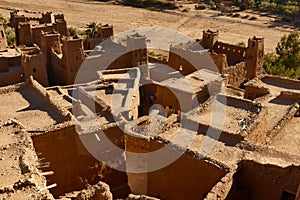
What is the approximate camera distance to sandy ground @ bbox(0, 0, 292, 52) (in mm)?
53031

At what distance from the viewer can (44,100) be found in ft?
55.3

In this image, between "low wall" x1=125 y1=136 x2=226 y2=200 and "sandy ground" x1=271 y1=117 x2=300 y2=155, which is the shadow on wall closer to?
"low wall" x1=125 y1=136 x2=226 y2=200

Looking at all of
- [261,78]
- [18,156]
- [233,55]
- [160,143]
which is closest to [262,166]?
[160,143]

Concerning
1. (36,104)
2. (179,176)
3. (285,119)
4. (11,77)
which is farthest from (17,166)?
(11,77)

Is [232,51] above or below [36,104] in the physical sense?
above

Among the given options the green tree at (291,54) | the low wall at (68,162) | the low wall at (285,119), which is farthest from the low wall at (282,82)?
the low wall at (68,162)

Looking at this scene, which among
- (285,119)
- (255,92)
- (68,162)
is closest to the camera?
(68,162)

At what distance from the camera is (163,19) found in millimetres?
61438

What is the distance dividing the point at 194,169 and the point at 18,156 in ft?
16.2

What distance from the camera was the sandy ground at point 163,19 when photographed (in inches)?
2088

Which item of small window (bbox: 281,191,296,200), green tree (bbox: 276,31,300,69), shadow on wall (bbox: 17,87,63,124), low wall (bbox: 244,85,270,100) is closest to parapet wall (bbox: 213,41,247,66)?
low wall (bbox: 244,85,270,100)

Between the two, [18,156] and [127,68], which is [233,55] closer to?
[127,68]

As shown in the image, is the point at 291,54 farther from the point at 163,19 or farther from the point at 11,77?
the point at 163,19

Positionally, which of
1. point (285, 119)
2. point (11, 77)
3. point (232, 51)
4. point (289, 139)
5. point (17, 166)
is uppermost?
point (232, 51)
